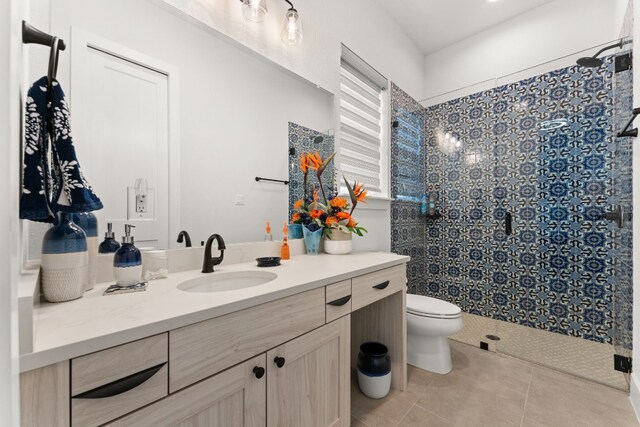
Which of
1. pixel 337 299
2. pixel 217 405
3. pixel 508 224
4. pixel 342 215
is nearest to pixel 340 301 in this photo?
pixel 337 299

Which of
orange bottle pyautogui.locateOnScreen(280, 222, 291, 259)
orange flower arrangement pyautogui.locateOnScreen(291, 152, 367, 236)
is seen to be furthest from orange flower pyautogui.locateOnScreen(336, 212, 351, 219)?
orange bottle pyautogui.locateOnScreen(280, 222, 291, 259)

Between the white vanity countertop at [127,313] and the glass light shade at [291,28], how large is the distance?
132 centimetres

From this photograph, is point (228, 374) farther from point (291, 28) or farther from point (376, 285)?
point (291, 28)

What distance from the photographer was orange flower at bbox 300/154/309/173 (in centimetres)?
168

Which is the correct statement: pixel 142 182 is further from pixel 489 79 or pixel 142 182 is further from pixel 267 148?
pixel 489 79

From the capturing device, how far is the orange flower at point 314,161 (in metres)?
1.72

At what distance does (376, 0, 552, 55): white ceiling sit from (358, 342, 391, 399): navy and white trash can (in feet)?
8.98

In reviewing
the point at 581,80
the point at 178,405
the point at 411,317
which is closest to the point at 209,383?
the point at 178,405

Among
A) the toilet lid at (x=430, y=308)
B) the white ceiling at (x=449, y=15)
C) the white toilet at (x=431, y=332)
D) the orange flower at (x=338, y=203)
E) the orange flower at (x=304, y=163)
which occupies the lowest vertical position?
the white toilet at (x=431, y=332)

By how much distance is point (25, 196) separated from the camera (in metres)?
0.61

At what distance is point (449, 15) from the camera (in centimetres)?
247

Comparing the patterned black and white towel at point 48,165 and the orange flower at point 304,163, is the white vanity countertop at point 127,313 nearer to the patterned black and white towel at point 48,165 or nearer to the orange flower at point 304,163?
the patterned black and white towel at point 48,165

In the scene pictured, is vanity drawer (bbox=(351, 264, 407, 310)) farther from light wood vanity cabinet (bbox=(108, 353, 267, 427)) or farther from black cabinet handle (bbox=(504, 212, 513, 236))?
black cabinet handle (bbox=(504, 212, 513, 236))

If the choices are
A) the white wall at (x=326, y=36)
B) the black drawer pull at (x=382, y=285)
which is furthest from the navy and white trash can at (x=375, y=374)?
the white wall at (x=326, y=36)
